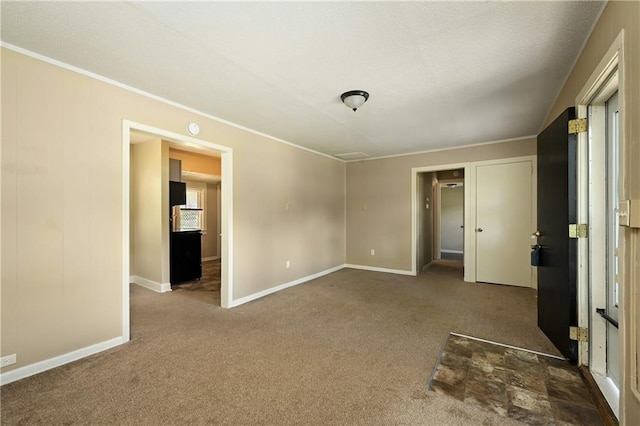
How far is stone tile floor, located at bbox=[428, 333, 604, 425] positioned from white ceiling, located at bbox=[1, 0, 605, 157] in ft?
8.17

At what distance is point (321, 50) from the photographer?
2.11 m

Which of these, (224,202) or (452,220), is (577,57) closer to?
(224,202)

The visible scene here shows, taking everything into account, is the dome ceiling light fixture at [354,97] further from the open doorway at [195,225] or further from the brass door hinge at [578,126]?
the open doorway at [195,225]

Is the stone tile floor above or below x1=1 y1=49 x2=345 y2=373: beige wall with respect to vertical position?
below

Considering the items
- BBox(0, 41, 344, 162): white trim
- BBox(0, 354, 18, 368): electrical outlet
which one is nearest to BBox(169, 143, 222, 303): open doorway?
BBox(0, 41, 344, 162): white trim

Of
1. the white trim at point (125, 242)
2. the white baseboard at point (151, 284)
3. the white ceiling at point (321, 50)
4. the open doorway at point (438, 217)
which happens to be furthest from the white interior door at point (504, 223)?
the white baseboard at point (151, 284)

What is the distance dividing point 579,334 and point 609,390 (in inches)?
16.5

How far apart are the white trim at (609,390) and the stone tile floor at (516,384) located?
9cm

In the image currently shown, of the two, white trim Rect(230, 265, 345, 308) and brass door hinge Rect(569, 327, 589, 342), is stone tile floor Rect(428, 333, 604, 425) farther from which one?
white trim Rect(230, 265, 345, 308)

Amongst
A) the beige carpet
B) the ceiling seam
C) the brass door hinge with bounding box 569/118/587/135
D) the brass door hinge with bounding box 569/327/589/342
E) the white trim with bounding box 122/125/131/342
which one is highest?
the ceiling seam

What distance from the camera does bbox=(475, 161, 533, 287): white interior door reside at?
472 centimetres

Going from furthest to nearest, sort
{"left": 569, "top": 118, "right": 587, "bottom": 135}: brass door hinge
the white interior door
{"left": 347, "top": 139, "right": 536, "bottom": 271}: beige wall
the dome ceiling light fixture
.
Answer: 1. {"left": 347, "top": 139, "right": 536, "bottom": 271}: beige wall
2. the white interior door
3. the dome ceiling light fixture
4. {"left": 569, "top": 118, "right": 587, "bottom": 135}: brass door hinge

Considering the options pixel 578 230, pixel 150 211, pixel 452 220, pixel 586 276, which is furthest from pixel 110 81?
pixel 452 220

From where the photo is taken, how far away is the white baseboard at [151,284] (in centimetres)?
459
